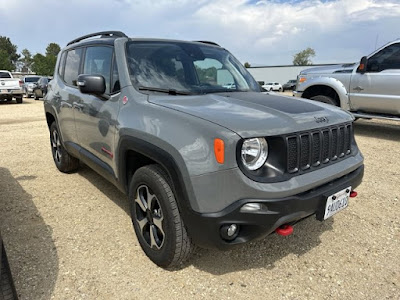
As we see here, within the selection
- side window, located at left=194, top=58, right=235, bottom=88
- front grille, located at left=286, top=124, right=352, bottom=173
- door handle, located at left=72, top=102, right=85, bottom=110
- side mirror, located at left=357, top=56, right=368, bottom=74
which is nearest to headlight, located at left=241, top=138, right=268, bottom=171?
front grille, located at left=286, top=124, right=352, bottom=173

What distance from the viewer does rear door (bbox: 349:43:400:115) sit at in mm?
6785

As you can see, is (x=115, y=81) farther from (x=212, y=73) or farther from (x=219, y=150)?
(x=219, y=150)

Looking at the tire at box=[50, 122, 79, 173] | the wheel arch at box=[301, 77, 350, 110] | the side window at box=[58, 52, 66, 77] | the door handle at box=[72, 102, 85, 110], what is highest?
the side window at box=[58, 52, 66, 77]

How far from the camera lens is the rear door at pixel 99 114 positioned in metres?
2.95

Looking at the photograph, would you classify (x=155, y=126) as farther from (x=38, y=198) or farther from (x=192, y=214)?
(x=38, y=198)

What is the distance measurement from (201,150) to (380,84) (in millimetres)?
6464

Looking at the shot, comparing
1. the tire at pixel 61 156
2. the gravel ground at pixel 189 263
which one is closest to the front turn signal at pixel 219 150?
the gravel ground at pixel 189 263

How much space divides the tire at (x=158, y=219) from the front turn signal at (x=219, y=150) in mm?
479

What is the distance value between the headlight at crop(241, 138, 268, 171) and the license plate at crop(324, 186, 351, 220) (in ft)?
1.95

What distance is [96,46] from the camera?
347cm

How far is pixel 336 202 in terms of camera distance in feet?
7.83

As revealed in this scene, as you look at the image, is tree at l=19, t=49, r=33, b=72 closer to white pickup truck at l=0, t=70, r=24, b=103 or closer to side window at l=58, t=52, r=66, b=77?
white pickup truck at l=0, t=70, r=24, b=103

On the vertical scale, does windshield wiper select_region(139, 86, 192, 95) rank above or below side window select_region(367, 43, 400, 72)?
below

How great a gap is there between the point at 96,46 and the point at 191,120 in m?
1.94
